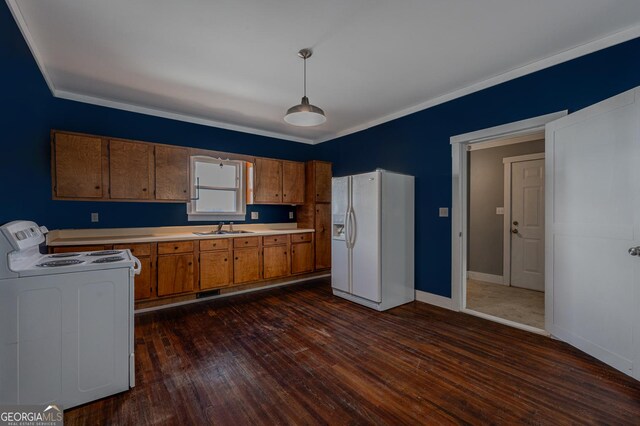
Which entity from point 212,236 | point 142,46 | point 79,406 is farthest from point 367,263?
point 142,46

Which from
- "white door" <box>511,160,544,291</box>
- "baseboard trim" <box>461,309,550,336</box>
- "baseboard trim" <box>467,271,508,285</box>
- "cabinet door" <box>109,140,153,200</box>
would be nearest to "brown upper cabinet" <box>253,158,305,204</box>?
"cabinet door" <box>109,140,153,200</box>

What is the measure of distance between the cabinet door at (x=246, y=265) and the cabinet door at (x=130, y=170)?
1443 mm

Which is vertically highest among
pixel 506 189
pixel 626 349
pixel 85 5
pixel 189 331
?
pixel 85 5

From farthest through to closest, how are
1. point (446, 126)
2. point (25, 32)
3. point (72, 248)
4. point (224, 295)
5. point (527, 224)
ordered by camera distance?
point (527, 224) → point (224, 295) → point (446, 126) → point (72, 248) → point (25, 32)

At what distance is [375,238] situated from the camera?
352 centimetres

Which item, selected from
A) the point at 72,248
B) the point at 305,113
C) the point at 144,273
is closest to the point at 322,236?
the point at 144,273

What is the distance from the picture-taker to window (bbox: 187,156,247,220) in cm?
438

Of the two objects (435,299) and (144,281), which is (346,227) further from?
(144,281)

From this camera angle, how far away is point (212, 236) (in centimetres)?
391

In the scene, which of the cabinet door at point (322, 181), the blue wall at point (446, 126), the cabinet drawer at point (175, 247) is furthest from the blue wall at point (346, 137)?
the cabinet drawer at point (175, 247)

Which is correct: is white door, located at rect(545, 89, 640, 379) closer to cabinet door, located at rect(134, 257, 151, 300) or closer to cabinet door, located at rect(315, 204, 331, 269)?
cabinet door, located at rect(315, 204, 331, 269)

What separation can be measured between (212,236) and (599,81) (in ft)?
14.7

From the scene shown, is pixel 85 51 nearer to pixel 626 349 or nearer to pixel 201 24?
pixel 201 24

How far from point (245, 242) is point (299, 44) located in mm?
2779
